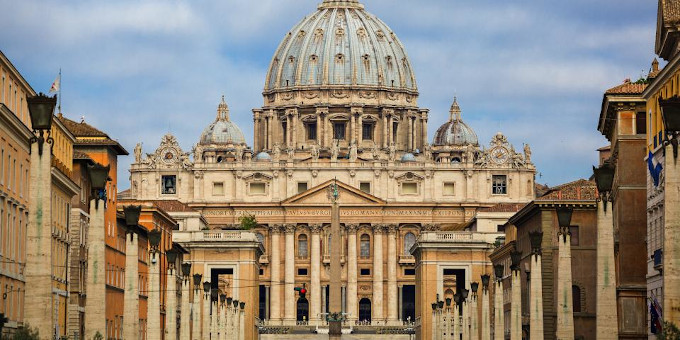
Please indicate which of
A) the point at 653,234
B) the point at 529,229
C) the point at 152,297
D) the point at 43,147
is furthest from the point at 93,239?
the point at 529,229

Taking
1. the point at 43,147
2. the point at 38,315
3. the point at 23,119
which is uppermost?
the point at 23,119

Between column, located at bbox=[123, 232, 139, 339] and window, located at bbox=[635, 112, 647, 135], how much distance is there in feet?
91.0

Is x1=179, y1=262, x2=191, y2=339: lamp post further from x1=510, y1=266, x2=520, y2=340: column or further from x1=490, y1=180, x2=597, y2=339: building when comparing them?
x1=490, y1=180, x2=597, y2=339: building

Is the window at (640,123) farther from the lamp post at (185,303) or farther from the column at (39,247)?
the column at (39,247)

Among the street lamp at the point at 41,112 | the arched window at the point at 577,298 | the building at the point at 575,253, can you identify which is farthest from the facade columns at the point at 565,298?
the arched window at the point at 577,298

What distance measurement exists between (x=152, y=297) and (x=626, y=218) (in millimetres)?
20297

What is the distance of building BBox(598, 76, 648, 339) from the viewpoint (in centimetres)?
7275

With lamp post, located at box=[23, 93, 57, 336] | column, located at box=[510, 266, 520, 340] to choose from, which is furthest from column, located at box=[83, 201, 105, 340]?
column, located at box=[510, 266, 520, 340]

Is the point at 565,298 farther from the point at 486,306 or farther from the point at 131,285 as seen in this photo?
the point at 486,306

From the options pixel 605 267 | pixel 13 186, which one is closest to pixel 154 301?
pixel 13 186

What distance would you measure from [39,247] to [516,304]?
95.3 feet

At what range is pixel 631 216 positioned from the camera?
73000mm

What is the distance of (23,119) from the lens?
65250mm

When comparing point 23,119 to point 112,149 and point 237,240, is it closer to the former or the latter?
point 112,149
